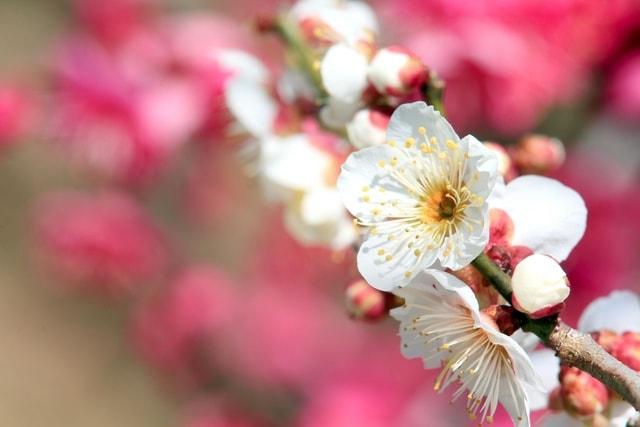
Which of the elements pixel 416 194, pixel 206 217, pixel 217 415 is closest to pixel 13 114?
pixel 206 217

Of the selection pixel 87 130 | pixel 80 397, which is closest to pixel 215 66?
pixel 87 130

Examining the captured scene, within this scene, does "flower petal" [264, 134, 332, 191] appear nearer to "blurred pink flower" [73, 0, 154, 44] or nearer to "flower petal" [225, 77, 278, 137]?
"flower petal" [225, 77, 278, 137]

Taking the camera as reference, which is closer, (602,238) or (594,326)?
(594,326)

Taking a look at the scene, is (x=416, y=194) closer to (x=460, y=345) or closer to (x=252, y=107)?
(x=460, y=345)

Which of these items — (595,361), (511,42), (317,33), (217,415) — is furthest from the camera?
(217,415)

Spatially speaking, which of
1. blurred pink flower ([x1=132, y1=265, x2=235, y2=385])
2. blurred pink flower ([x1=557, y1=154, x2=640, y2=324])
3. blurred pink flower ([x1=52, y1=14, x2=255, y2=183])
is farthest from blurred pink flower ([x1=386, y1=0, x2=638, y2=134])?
blurred pink flower ([x1=132, y1=265, x2=235, y2=385])
